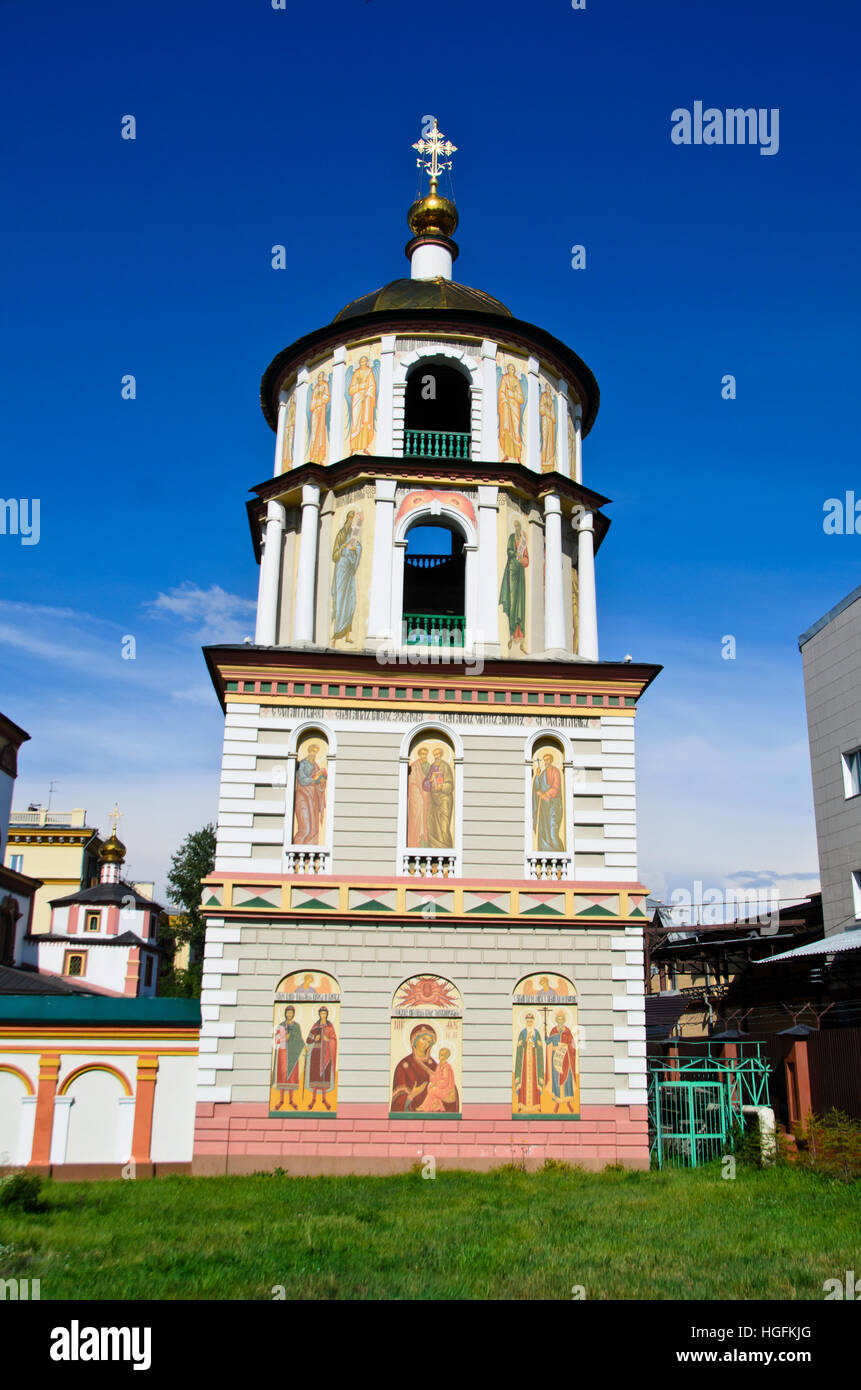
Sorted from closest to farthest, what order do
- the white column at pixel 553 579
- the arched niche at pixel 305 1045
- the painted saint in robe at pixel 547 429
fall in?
the arched niche at pixel 305 1045
the white column at pixel 553 579
the painted saint in robe at pixel 547 429

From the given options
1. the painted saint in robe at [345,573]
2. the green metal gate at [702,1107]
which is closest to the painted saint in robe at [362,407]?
the painted saint in robe at [345,573]

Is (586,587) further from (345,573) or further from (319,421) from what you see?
(319,421)

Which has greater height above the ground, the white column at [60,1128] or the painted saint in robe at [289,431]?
the painted saint in robe at [289,431]

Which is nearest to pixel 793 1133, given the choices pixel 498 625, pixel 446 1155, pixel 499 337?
pixel 446 1155

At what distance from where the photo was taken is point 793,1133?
59.6ft

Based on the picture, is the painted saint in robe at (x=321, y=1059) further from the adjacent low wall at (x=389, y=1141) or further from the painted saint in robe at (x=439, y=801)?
the painted saint in robe at (x=439, y=801)

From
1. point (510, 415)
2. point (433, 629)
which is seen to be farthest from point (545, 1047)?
point (510, 415)

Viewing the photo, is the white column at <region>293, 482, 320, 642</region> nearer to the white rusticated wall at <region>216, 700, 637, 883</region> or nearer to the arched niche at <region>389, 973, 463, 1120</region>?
the white rusticated wall at <region>216, 700, 637, 883</region>

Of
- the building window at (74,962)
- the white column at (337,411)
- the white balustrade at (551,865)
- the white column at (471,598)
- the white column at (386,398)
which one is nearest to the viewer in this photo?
the white balustrade at (551,865)

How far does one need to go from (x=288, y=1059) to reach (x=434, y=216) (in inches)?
735

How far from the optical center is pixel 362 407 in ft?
70.9

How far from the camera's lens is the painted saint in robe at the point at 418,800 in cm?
1920

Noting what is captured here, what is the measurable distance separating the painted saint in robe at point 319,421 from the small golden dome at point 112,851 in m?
44.0

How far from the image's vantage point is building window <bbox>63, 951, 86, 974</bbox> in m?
55.0
